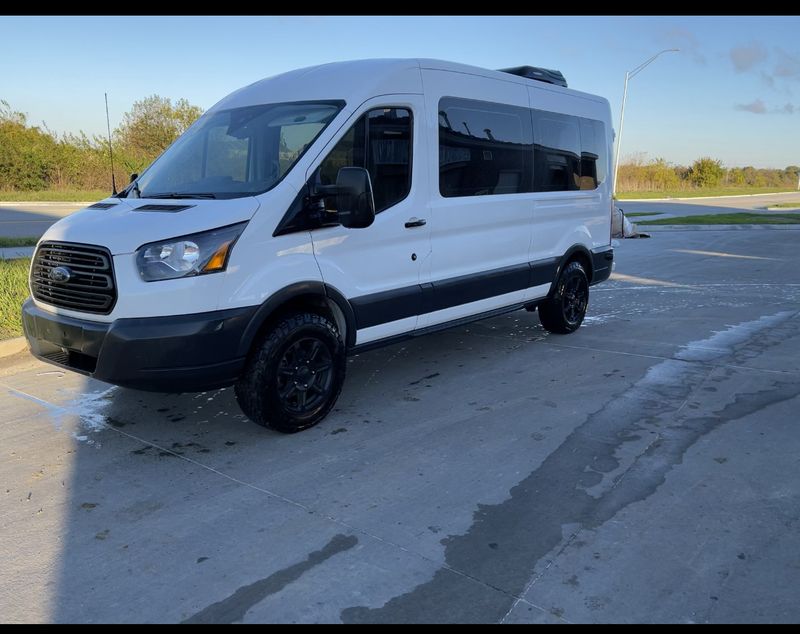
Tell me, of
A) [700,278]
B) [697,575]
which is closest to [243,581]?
[697,575]

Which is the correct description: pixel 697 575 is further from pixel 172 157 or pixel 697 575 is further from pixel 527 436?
Result: pixel 172 157

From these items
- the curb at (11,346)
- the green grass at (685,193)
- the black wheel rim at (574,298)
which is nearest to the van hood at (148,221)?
the curb at (11,346)

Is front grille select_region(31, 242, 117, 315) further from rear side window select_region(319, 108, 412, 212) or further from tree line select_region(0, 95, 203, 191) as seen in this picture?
tree line select_region(0, 95, 203, 191)

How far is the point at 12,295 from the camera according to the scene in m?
7.25

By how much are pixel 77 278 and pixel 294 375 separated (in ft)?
4.85

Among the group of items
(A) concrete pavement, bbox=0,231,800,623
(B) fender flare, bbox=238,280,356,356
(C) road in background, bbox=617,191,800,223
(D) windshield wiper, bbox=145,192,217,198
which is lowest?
(A) concrete pavement, bbox=0,231,800,623

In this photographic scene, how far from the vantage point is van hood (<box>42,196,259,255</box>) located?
3.74 meters

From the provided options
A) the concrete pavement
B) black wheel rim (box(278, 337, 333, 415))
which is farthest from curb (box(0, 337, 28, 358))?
black wheel rim (box(278, 337, 333, 415))

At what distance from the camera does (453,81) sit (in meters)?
5.31

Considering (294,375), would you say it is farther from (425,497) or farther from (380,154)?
(380,154)

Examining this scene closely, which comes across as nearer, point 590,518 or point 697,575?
point 697,575

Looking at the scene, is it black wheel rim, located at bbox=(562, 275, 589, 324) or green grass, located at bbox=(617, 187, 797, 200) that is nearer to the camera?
black wheel rim, located at bbox=(562, 275, 589, 324)

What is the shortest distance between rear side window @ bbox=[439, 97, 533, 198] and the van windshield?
113cm
